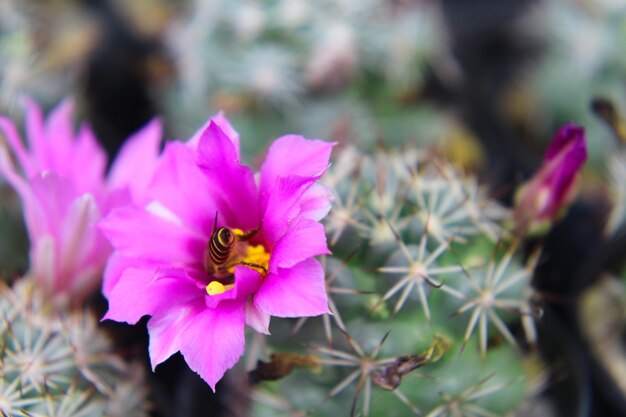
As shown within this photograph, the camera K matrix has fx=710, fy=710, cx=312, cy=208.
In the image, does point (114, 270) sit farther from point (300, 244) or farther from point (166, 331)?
point (300, 244)

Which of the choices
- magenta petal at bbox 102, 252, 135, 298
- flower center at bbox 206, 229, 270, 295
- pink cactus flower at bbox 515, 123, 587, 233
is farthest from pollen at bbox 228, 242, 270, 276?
pink cactus flower at bbox 515, 123, 587, 233

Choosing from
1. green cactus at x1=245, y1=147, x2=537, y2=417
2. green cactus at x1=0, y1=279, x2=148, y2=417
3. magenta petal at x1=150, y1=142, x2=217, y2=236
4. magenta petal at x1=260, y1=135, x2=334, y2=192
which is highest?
magenta petal at x1=260, y1=135, x2=334, y2=192

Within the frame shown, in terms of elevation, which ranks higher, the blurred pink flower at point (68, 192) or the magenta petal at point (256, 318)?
the magenta petal at point (256, 318)

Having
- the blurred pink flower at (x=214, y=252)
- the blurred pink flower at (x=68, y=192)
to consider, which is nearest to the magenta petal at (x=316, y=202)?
the blurred pink flower at (x=214, y=252)

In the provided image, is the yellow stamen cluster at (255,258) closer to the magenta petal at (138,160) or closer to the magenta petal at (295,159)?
the magenta petal at (295,159)

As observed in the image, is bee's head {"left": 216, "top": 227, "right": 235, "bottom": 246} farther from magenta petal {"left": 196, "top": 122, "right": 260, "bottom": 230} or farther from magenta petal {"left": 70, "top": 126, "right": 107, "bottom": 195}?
magenta petal {"left": 70, "top": 126, "right": 107, "bottom": 195}
